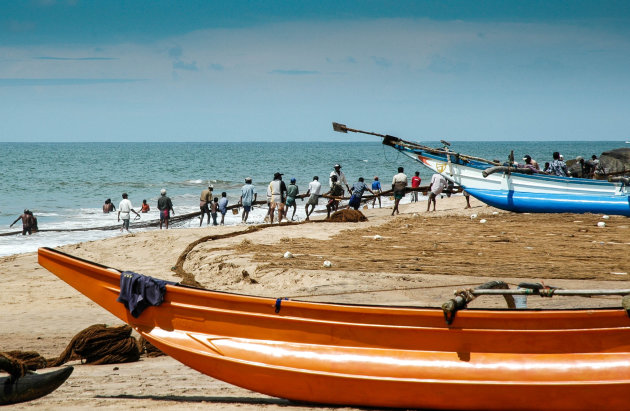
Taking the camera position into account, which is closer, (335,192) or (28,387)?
(28,387)

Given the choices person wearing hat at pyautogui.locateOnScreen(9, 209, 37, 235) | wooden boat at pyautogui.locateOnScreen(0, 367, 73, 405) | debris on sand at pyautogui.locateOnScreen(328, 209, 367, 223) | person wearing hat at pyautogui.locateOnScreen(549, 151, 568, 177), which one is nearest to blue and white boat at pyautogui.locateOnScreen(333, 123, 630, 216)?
person wearing hat at pyautogui.locateOnScreen(549, 151, 568, 177)

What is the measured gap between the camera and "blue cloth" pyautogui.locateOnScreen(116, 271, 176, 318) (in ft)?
20.1

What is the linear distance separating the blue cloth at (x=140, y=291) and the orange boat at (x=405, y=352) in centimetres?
10

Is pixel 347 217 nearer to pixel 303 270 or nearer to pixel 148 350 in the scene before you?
pixel 303 270

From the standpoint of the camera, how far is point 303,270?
1153cm

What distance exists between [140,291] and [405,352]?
2580 mm

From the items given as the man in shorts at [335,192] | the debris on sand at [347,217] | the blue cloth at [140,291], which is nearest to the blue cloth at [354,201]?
the man in shorts at [335,192]

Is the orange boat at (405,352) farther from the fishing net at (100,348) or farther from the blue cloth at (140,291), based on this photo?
the fishing net at (100,348)

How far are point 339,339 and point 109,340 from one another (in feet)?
11.8

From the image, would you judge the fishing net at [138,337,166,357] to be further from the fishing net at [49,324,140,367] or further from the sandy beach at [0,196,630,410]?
the fishing net at [49,324,140,367]

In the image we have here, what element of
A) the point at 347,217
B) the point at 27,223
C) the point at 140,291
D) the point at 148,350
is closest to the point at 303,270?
the point at 148,350

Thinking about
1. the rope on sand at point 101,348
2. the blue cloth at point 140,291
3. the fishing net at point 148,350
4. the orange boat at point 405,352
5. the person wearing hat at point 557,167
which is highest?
the person wearing hat at point 557,167

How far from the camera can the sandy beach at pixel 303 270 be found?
6699 mm

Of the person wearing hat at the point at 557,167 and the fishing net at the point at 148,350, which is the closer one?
the fishing net at the point at 148,350
